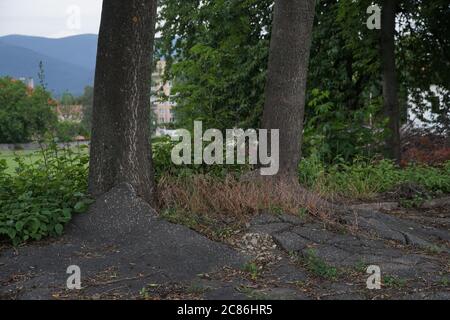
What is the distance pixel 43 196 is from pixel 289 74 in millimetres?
3517

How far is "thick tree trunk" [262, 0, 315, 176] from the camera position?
25.4 ft

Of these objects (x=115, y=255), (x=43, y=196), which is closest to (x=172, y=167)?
(x=43, y=196)

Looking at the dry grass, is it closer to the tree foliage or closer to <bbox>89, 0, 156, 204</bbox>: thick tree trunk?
<bbox>89, 0, 156, 204</bbox>: thick tree trunk

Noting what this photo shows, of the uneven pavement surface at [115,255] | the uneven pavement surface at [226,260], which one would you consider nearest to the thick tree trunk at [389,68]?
the uneven pavement surface at [226,260]

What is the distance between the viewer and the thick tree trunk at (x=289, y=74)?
7.73 m

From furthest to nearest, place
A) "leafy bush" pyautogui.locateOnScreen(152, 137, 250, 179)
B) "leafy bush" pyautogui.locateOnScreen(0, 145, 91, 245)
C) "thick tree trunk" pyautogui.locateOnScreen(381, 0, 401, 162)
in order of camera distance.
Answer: "thick tree trunk" pyautogui.locateOnScreen(381, 0, 401, 162)
"leafy bush" pyautogui.locateOnScreen(152, 137, 250, 179)
"leafy bush" pyautogui.locateOnScreen(0, 145, 91, 245)

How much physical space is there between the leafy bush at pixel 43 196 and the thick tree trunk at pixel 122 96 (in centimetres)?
33

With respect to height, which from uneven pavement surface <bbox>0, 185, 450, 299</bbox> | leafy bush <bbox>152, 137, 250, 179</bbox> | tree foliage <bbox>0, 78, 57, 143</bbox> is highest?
tree foliage <bbox>0, 78, 57, 143</bbox>

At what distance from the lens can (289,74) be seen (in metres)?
7.73

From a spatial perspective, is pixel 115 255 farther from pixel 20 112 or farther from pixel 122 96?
pixel 20 112

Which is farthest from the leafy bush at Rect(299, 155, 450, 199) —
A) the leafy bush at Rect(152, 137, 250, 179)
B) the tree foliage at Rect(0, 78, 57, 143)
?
the tree foliage at Rect(0, 78, 57, 143)

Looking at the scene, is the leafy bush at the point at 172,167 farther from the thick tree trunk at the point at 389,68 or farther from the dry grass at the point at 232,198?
the thick tree trunk at the point at 389,68

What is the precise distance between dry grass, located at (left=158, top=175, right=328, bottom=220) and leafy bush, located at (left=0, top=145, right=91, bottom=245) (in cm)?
102
